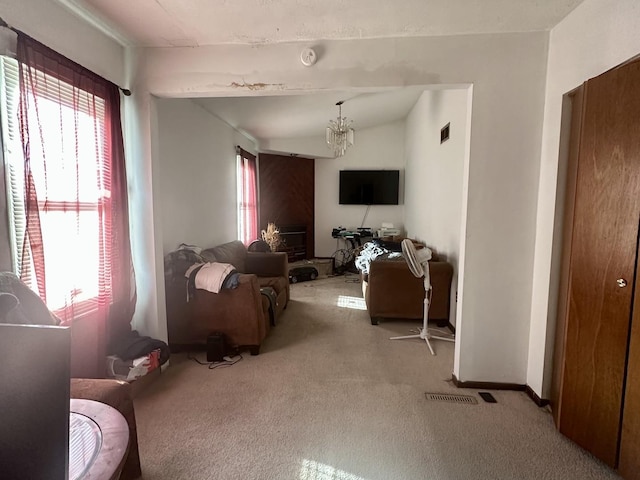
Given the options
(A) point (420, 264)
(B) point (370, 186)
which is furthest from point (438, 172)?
(B) point (370, 186)

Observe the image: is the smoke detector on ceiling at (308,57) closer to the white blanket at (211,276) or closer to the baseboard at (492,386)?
the white blanket at (211,276)

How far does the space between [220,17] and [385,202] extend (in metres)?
4.93

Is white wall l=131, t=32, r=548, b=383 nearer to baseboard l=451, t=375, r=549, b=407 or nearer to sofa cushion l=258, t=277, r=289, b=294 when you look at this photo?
baseboard l=451, t=375, r=549, b=407

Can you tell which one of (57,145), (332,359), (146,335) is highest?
(57,145)

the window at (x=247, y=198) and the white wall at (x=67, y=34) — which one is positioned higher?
the white wall at (x=67, y=34)

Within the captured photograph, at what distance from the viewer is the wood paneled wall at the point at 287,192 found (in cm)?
641

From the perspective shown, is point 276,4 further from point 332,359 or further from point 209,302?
point 332,359

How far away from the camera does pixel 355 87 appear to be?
221cm

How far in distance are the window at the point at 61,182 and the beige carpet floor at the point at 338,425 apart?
37.1 inches

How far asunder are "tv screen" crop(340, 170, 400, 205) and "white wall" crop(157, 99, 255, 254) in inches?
100

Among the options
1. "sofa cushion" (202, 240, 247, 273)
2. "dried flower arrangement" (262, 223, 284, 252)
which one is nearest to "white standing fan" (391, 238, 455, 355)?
"sofa cushion" (202, 240, 247, 273)

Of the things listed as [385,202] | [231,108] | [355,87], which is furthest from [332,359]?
[385,202]

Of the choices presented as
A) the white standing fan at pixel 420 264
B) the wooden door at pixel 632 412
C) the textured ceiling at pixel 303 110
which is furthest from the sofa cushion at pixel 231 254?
the wooden door at pixel 632 412

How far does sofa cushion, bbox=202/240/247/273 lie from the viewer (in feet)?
11.9
